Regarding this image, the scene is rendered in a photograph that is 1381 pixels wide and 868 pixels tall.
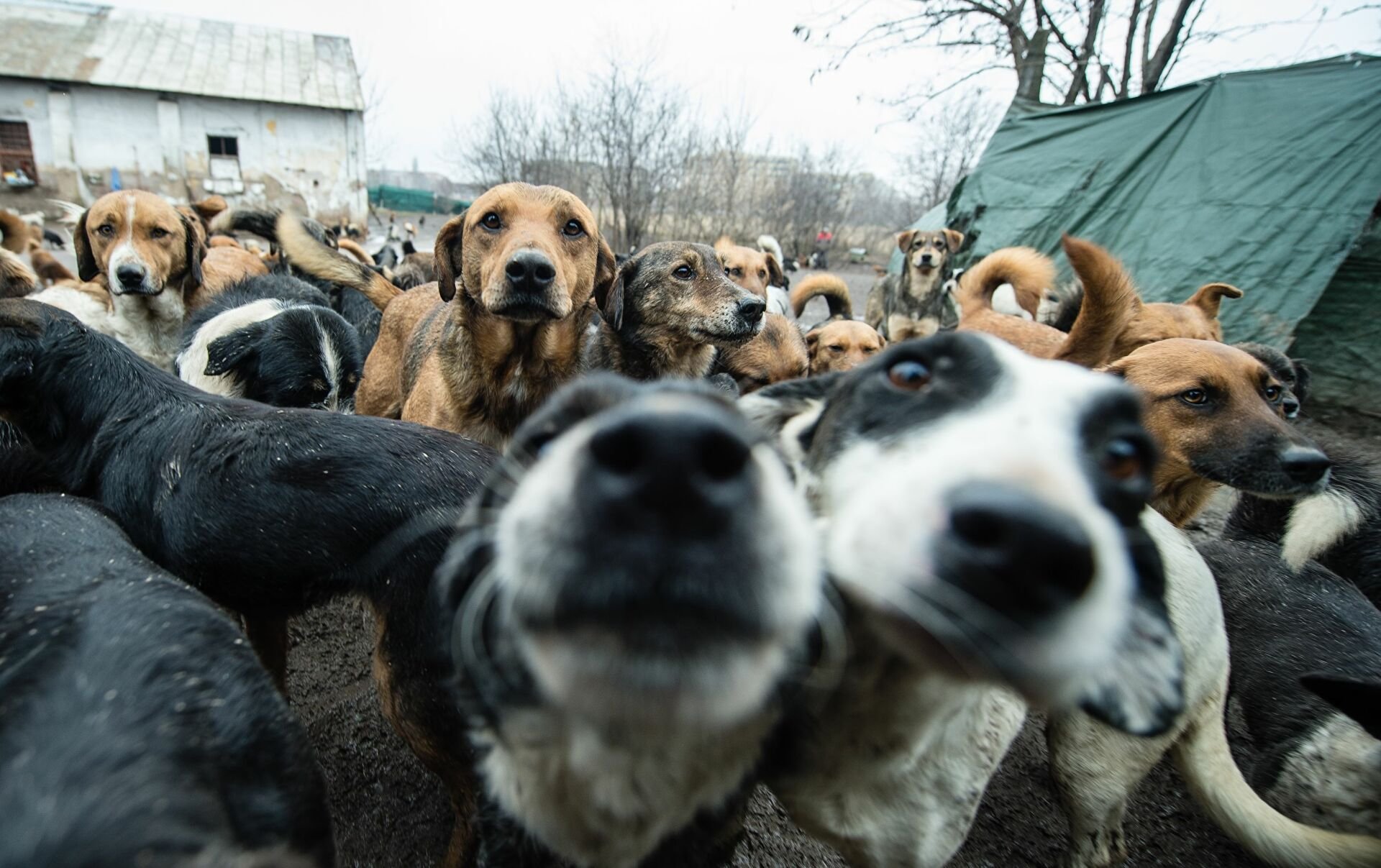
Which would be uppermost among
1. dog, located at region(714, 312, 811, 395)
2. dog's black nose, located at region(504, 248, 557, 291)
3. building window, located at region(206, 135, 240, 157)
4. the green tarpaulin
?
building window, located at region(206, 135, 240, 157)

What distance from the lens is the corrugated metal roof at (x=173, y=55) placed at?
27875 mm

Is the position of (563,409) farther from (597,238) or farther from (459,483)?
(597,238)

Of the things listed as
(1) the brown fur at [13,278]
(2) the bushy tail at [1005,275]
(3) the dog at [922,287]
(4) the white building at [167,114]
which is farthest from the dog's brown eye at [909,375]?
(4) the white building at [167,114]

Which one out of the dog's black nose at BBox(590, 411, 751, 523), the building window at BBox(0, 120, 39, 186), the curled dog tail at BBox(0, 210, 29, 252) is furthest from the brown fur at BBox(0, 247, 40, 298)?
the building window at BBox(0, 120, 39, 186)

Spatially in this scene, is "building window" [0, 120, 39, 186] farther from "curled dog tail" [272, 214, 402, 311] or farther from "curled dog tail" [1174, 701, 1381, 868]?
"curled dog tail" [1174, 701, 1381, 868]

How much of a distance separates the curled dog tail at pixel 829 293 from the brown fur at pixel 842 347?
4.59 feet

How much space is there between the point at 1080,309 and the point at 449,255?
443 cm

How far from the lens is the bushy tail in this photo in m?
5.24

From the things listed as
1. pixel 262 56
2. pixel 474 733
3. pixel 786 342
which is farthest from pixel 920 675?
pixel 262 56

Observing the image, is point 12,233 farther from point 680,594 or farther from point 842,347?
point 680,594

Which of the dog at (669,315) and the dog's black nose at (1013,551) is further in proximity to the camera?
the dog at (669,315)

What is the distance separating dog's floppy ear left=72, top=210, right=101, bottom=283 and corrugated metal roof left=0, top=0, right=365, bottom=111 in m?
32.0

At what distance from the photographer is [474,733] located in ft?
4.77

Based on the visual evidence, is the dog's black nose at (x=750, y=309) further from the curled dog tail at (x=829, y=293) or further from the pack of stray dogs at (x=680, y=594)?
the curled dog tail at (x=829, y=293)
